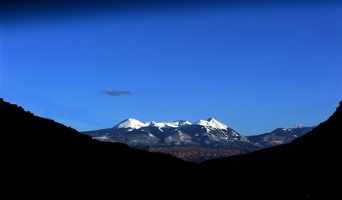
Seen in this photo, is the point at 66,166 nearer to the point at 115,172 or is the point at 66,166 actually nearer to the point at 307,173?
the point at 115,172

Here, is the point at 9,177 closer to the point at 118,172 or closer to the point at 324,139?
the point at 118,172

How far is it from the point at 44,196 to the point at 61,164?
30.7 feet

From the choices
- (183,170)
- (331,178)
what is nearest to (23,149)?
(183,170)

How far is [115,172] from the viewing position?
157 feet

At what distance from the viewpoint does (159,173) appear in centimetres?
5412

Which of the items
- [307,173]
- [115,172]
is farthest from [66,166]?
[307,173]

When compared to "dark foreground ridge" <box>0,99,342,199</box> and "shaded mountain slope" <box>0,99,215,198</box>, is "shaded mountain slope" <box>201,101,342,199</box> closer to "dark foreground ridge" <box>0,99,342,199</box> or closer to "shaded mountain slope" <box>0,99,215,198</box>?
"dark foreground ridge" <box>0,99,342,199</box>

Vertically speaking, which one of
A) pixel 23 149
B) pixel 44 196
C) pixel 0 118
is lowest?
pixel 44 196

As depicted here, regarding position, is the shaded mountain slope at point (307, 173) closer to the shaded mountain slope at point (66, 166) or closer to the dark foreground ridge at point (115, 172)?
the dark foreground ridge at point (115, 172)

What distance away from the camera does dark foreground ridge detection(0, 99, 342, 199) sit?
39.6 meters

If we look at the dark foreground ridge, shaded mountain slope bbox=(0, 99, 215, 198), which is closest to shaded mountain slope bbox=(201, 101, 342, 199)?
the dark foreground ridge

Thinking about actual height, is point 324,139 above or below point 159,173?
above

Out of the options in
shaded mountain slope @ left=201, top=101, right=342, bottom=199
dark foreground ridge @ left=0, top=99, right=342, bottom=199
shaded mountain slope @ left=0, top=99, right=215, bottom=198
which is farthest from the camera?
shaded mountain slope @ left=201, top=101, right=342, bottom=199

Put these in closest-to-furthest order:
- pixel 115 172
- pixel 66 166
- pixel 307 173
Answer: pixel 66 166 < pixel 115 172 < pixel 307 173
